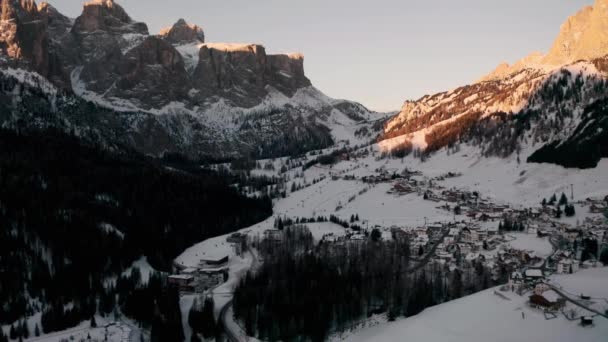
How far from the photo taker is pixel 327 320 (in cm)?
7238

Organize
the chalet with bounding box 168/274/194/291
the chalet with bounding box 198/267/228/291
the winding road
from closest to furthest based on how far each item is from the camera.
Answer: the winding road
the chalet with bounding box 168/274/194/291
the chalet with bounding box 198/267/228/291

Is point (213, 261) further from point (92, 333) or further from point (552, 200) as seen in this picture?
point (552, 200)

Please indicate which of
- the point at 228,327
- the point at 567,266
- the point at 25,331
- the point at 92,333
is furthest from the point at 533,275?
the point at 25,331

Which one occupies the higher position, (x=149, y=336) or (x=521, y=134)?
(x=521, y=134)

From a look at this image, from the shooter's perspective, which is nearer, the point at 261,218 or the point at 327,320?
the point at 327,320

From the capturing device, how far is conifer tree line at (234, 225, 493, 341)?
72875mm

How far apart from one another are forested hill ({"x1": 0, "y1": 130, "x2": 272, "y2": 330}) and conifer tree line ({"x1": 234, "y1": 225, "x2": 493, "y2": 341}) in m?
26.2

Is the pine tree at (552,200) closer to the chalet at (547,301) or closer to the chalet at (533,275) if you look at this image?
the chalet at (533,275)

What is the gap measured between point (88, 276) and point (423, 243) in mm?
56384

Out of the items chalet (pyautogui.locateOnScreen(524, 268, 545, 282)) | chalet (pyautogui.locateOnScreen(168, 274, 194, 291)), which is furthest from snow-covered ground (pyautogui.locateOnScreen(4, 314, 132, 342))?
chalet (pyautogui.locateOnScreen(524, 268, 545, 282))

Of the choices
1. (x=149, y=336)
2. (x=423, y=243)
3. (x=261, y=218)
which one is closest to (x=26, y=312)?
(x=149, y=336)

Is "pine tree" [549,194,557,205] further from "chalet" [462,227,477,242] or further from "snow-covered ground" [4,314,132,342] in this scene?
"snow-covered ground" [4,314,132,342]

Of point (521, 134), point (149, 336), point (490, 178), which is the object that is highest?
point (521, 134)

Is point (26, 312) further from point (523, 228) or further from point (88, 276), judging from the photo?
point (523, 228)
